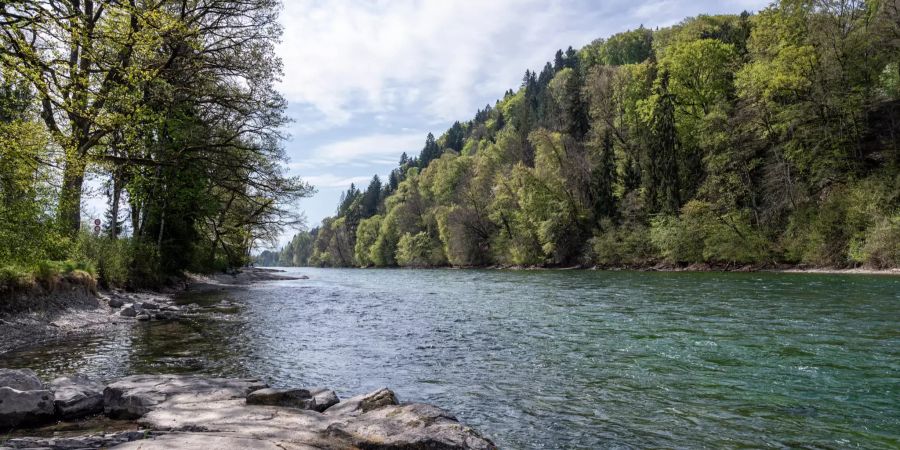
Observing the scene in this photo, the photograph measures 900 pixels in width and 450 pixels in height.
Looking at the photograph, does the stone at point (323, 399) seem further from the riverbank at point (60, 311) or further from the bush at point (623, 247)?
the bush at point (623, 247)

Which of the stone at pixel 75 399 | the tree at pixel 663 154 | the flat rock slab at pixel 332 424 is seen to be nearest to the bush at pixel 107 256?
the stone at pixel 75 399

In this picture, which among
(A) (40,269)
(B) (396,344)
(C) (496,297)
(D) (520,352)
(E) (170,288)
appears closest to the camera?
(D) (520,352)

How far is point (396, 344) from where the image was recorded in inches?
511

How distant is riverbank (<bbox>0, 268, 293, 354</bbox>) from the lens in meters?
12.0

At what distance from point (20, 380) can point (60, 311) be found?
9709mm

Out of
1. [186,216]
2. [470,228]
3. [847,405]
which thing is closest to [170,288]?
[186,216]

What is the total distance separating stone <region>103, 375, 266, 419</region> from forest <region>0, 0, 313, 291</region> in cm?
642

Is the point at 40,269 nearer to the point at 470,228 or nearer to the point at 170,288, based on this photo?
the point at 170,288

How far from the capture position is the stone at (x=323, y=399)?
272 inches

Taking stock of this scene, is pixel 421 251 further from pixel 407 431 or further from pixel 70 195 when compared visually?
pixel 407 431

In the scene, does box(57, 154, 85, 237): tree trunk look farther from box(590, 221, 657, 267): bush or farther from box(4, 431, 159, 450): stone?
box(590, 221, 657, 267): bush

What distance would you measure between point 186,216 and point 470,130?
15787cm

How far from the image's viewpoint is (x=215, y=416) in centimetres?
599

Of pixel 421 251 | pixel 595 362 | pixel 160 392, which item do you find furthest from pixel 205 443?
pixel 421 251
